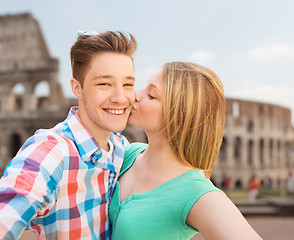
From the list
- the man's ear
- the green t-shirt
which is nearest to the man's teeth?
the man's ear

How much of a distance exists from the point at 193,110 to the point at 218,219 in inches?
22.5

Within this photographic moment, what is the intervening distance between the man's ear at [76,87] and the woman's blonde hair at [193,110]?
1.63 ft

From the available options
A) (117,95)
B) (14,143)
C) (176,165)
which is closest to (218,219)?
(176,165)

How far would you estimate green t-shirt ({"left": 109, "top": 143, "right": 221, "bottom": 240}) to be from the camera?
171 centimetres

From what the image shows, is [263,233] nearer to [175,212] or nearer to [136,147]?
[136,147]

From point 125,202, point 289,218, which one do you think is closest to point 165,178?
point 125,202

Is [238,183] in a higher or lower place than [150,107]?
lower

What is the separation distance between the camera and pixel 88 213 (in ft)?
5.84

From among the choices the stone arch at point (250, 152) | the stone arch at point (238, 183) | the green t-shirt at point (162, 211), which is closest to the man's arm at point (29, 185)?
the green t-shirt at point (162, 211)

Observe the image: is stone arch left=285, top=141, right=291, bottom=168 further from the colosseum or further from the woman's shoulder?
the woman's shoulder

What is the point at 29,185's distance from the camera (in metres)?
1.40

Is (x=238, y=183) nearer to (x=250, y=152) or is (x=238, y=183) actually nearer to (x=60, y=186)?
(x=250, y=152)

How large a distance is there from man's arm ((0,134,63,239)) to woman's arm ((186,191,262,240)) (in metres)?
0.68

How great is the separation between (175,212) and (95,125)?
0.66 metres
